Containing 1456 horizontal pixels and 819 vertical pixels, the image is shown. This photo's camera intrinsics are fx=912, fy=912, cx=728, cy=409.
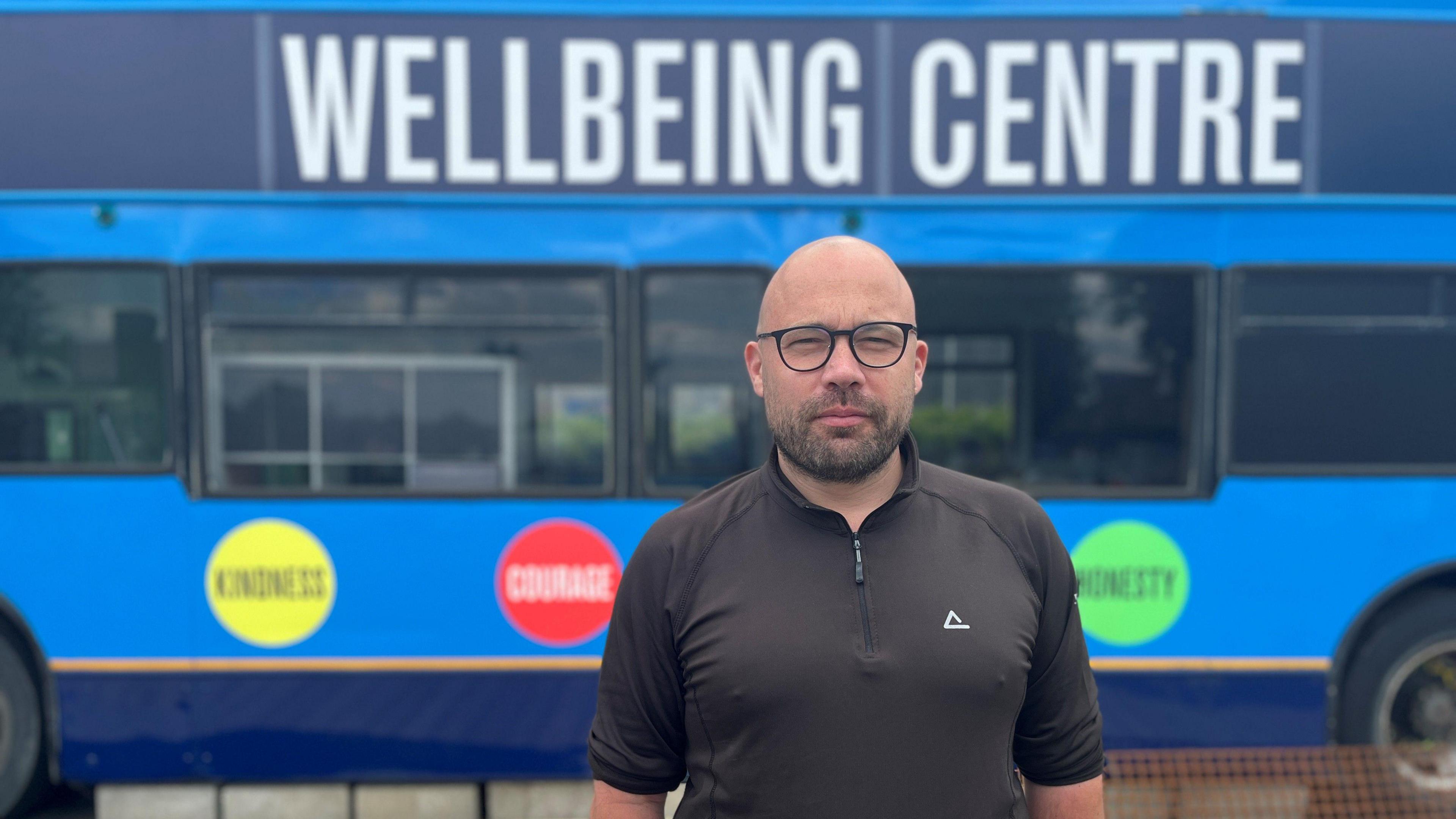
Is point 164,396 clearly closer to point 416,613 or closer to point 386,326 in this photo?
point 386,326

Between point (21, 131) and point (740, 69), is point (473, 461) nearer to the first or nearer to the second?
point (740, 69)

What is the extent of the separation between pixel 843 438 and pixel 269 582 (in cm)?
346

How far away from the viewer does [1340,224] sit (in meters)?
3.98

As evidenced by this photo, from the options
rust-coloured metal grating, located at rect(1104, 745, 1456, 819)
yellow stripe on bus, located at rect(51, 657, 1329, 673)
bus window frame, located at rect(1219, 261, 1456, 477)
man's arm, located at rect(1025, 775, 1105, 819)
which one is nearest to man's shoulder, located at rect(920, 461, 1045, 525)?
man's arm, located at rect(1025, 775, 1105, 819)

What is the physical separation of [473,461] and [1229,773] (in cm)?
362

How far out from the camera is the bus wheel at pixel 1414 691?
405 cm

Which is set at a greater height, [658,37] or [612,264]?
[658,37]

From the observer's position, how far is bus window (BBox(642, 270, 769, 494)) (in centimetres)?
401

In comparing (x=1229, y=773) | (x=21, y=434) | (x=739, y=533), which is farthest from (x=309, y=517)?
(x=1229, y=773)

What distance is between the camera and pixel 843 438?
1377mm

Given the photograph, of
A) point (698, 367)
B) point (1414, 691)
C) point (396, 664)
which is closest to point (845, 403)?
point (698, 367)

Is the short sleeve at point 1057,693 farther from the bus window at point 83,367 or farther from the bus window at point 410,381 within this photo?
the bus window at point 83,367

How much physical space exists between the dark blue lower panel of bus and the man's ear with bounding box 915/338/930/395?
2.94 meters


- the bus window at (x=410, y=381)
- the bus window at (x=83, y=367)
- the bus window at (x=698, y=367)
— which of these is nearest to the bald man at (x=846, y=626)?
the bus window at (x=698, y=367)
